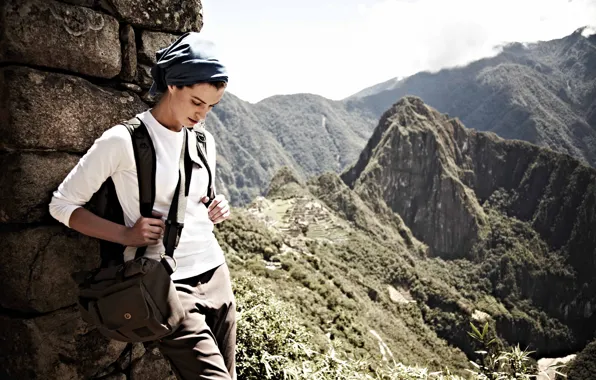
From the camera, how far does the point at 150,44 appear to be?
2.47 metres

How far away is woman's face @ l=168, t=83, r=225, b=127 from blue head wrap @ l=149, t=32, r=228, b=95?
4 cm

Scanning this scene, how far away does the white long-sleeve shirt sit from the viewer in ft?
5.53

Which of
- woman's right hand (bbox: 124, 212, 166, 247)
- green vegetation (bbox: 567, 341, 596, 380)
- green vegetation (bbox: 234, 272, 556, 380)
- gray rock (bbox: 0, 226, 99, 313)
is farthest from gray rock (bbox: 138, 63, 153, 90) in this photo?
green vegetation (bbox: 567, 341, 596, 380)

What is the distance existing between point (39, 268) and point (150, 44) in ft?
4.73

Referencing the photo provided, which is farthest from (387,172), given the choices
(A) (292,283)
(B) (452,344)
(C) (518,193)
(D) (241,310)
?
(D) (241,310)

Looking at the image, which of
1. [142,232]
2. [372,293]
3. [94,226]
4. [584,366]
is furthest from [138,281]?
[372,293]

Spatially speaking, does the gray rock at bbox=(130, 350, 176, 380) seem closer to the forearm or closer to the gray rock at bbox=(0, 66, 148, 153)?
the forearm

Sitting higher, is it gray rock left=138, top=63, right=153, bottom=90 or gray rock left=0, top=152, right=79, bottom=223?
gray rock left=138, top=63, right=153, bottom=90

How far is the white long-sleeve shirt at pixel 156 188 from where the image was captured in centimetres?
169

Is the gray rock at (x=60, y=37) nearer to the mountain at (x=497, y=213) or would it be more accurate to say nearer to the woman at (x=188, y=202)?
the woman at (x=188, y=202)

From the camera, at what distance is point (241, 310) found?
4.02 m

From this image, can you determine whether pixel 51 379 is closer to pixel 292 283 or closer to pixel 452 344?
pixel 292 283

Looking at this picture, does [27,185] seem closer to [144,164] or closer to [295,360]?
[144,164]

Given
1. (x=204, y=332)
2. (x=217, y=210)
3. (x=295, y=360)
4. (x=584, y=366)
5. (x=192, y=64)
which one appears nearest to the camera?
(x=192, y=64)
